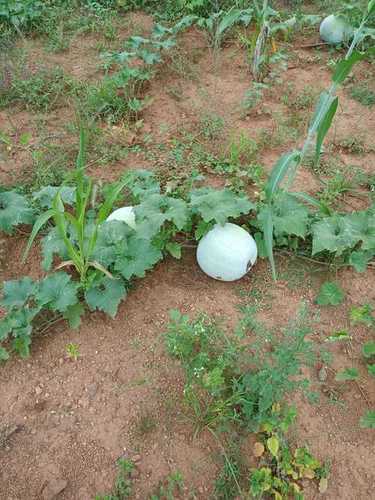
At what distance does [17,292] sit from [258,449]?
4.55 feet

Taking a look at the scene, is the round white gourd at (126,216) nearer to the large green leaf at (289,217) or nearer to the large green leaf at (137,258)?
the large green leaf at (137,258)

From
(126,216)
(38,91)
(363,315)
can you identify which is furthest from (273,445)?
(38,91)

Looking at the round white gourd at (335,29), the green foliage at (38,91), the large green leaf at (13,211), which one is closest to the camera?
the large green leaf at (13,211)

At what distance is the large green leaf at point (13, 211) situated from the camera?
2.46 metres

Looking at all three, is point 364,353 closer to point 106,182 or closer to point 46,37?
point 106,182

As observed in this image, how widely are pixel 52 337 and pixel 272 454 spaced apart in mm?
1197

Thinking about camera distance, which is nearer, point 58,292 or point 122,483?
point 122,483

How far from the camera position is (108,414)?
1938mm

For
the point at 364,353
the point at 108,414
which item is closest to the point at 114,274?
the point at 108,414

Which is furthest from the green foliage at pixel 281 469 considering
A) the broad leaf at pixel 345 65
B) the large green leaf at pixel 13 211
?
the large green leaf at pixel 13 211

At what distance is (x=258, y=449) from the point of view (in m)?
1.80

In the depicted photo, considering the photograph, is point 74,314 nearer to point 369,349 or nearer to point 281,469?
point 281,469

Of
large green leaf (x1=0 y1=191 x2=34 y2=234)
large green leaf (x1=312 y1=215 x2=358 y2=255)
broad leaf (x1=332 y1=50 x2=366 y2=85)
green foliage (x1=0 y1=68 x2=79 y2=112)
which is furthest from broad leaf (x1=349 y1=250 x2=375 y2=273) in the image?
green foliage (x1=0 y1=68 x2=79 y2=112)

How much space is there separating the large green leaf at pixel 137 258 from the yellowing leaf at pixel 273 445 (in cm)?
97
